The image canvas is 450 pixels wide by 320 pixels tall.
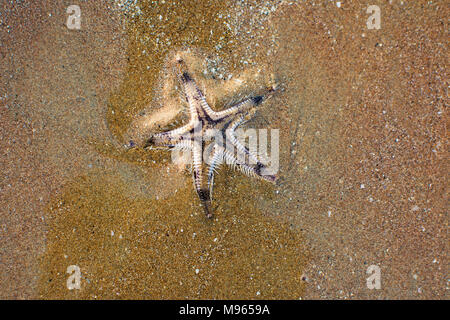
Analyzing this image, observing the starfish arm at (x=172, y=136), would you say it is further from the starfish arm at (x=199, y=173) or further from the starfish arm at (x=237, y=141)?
the starfish arm at (x=237, y=141)

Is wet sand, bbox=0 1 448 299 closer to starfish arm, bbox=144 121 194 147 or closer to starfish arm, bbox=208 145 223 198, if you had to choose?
starfish arm, bbox=208 145 223 198

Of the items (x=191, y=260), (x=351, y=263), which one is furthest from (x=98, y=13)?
(x=351, y=263)

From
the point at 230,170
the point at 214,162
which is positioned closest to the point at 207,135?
the point at 214,162

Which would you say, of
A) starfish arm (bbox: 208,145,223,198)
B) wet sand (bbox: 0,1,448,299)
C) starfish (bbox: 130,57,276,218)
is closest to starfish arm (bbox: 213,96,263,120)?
starfish (bbox: 130,57,276,218)

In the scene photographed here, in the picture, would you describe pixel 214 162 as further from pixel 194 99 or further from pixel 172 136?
pixel 194 99

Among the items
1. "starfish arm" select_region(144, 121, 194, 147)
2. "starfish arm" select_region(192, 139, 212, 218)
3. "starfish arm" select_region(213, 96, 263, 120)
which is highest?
"starfish arm" select_region(213, 96, 263, 120)

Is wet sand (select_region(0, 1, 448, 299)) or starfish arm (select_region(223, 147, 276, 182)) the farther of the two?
wet sand (select_region(0, 1, 448, 299))

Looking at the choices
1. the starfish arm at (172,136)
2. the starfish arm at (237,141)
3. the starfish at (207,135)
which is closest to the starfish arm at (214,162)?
the starfish at (207,135)
